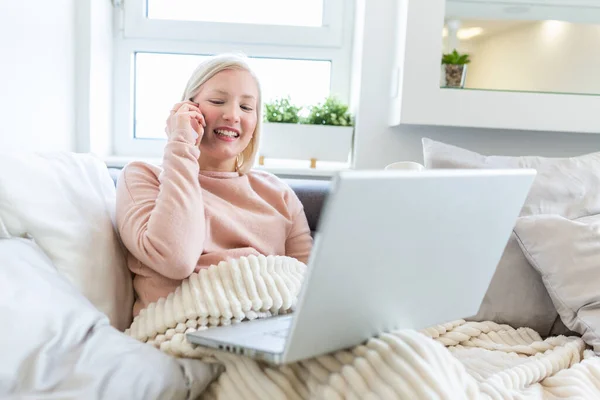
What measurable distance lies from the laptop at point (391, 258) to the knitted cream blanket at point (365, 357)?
5 cm

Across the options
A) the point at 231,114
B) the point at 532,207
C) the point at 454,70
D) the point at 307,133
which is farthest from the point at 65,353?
the point at 454,70

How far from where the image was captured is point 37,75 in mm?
1507

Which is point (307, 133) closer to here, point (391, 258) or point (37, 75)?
point (37, 75)

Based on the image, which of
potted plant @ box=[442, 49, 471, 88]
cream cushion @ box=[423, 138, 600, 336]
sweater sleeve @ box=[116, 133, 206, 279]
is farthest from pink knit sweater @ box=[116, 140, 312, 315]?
potted plant @ box=[442, 49, 471, 88]

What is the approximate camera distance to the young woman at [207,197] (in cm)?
109

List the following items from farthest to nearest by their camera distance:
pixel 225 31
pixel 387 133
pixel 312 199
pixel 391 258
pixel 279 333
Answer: pixel 225 31, pixel 387 133, pixel 312 199, pixel 279 333, pixel 391 258

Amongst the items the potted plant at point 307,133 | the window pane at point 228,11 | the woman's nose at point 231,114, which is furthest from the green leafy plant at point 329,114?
the woman's nose at point 231,114

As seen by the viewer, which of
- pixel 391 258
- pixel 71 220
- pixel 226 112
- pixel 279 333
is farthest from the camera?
pixel 226 112

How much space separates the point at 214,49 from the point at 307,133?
0.47 metres

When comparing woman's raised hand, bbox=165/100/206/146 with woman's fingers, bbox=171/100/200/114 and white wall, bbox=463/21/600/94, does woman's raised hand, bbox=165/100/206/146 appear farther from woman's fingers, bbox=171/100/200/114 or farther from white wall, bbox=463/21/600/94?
white wall, bbox=463/21/600/94

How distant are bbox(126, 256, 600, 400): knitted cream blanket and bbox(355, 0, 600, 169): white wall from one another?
0.77 metres

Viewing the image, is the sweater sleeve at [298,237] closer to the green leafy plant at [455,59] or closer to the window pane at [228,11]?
the green leafy plant at [455,59]

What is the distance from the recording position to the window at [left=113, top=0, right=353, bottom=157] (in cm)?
208

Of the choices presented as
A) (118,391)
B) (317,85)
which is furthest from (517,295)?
(317,85)
